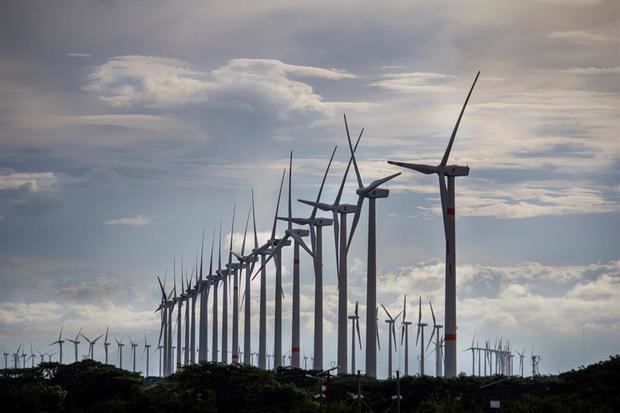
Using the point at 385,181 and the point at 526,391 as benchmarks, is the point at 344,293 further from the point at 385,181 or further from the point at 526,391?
the point at 526,391

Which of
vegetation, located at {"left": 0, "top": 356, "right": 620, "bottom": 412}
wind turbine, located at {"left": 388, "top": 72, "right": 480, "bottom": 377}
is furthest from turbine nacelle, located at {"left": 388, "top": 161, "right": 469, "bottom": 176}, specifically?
vegetation, located at {"left": 0, "top": 356, "right": 620, "bottom": 412}

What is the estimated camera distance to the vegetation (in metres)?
151

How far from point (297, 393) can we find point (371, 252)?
20841mm

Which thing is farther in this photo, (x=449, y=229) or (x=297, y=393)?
(x=297, y=393)

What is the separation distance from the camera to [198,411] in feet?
538

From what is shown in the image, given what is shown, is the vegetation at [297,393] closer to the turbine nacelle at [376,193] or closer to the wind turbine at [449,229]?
the wind turbine at [449,229]

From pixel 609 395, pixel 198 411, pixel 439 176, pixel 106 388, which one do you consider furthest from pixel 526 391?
pixel 106 388

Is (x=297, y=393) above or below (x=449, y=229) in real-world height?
below

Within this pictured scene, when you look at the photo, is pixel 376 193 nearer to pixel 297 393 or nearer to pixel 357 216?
pixel 357 216

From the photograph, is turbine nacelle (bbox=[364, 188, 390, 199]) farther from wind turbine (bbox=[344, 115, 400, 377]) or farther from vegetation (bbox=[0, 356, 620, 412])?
vegetation (bbox=[0, 356, 620, 412])

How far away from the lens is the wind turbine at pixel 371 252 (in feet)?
559

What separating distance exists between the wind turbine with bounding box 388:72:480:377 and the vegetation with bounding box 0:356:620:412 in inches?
273

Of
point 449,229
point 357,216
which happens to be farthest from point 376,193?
point 449,229

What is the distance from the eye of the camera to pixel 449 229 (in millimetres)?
153625
